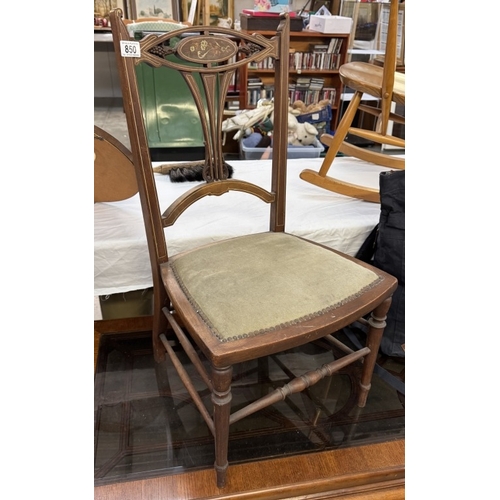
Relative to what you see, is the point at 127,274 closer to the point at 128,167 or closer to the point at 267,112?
the point at 128,167

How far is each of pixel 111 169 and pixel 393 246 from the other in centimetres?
89

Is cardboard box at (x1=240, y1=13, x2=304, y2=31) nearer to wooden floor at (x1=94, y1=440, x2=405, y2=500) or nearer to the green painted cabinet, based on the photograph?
the green painted cabinet

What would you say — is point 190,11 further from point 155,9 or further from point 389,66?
point 389,66

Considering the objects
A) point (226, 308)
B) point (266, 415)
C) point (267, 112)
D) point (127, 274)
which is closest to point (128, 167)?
point (127, 274)

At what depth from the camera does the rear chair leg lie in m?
1.09

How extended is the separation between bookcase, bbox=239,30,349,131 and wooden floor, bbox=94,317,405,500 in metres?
2.95

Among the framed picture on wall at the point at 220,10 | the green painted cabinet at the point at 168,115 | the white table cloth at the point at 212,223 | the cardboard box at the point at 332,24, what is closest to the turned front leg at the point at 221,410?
the white table cloth at the point at 212,223

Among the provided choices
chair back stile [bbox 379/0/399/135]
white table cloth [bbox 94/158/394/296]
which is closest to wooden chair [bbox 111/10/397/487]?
white table cloth [bbox 94/158/394/296]

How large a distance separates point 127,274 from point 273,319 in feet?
1.95

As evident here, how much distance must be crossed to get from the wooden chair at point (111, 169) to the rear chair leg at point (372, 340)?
811 mm

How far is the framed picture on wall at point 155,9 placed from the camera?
3.41 metres

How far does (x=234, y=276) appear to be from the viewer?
3.26 ft

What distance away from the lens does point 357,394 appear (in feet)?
4.15

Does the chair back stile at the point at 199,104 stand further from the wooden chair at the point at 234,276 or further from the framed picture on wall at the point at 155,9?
the framed picture on wall at the point at 155,9
